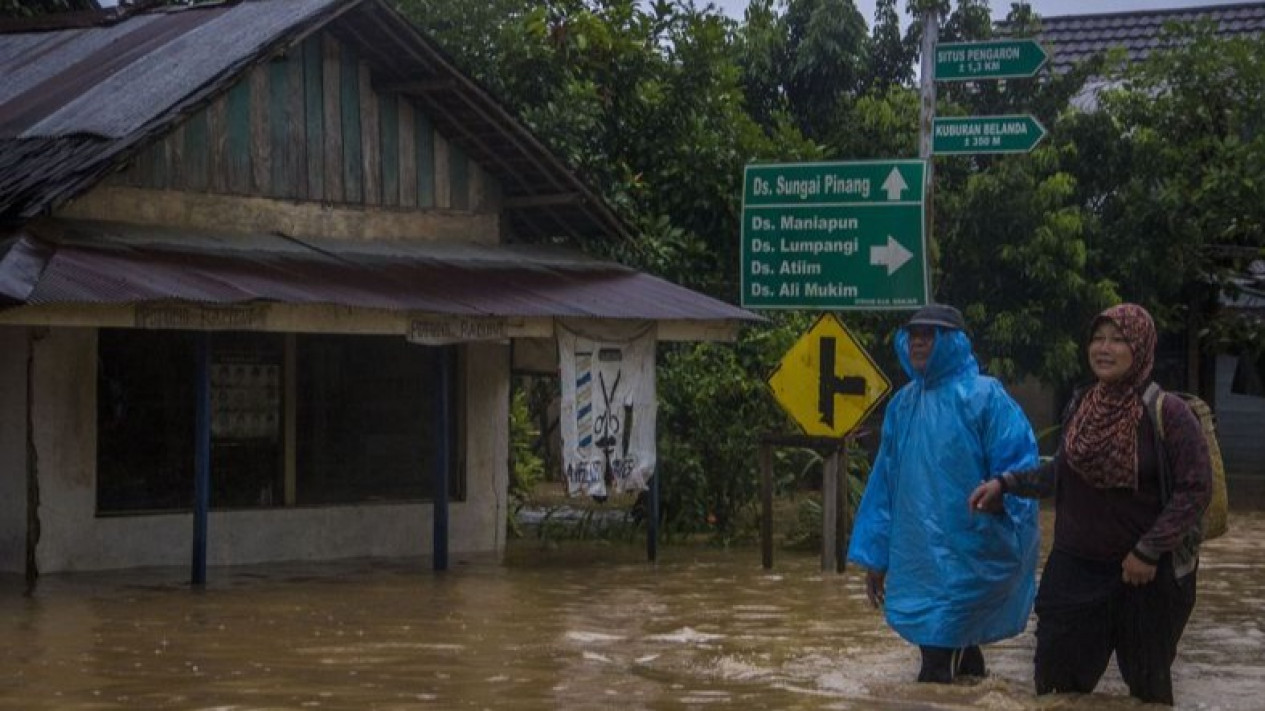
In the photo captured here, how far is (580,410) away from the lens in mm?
17234

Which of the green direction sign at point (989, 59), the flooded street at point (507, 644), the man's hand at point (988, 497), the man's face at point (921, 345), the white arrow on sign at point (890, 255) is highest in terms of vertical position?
the green direction sign at point (989, 59)

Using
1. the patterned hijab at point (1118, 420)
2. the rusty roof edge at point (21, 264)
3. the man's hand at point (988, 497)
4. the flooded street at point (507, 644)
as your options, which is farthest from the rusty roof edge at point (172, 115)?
the patterned hijab at point (1118, 420)

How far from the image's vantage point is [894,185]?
634 inches

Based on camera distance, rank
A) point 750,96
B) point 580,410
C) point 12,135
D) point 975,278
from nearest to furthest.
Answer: point 12,135 < point 580,410 < point 975,278 < point 750,96

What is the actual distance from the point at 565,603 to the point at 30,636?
12.6ft

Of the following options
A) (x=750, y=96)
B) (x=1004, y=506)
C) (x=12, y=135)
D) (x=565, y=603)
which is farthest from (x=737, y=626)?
(x=750, y=96)

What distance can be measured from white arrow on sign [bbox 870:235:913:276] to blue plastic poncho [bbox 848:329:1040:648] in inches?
247

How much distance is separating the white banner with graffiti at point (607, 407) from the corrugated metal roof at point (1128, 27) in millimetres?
13406

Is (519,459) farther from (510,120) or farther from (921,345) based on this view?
(921,345)

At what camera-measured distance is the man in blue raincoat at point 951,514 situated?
9.66 metres

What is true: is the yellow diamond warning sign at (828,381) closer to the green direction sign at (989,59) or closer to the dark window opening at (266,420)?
the green direction sign at (989,59)

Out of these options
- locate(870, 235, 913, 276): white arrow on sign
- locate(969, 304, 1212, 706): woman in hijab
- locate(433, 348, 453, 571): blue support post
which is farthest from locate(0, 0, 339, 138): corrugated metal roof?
locate(969, 304, 1212, 706): woman in hijab

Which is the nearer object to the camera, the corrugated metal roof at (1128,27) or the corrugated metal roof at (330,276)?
the corrugated metal roof at (330,276)

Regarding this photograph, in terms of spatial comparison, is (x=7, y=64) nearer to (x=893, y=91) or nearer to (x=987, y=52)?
(x=987, y=52)
